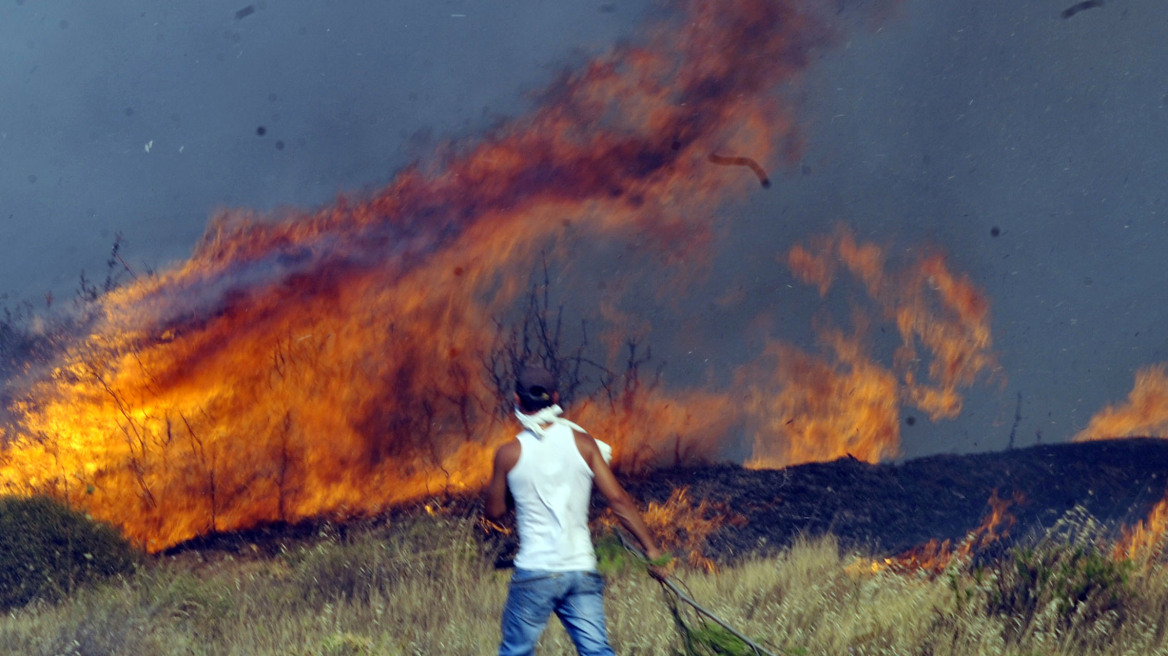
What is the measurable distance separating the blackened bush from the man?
4.92 meters

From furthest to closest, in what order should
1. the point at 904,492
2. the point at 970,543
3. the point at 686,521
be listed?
the point at 904,492
the point at 686,521
the point at 970,543

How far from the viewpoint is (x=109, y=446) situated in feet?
25.2

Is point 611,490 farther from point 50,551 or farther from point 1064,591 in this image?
point 50,551

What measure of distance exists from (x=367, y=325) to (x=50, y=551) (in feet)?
9.66

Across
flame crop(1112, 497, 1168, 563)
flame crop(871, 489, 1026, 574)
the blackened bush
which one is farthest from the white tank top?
the blackened bush

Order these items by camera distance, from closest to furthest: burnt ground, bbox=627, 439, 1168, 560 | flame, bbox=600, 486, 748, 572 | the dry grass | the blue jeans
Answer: the blue jeans → the dry grass → flame, bbox=600, 486, 748, 572 → burnt ground, bbox=627, 439, 1168, 560

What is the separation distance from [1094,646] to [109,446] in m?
7.10

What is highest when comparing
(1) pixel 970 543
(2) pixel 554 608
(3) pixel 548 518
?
(3) pixel 548 518

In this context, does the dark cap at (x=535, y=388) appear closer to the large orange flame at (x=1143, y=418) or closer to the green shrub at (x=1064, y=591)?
the green shrub at (x=1064, y=591)

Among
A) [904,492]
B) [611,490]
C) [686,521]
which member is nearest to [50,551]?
[686,521]

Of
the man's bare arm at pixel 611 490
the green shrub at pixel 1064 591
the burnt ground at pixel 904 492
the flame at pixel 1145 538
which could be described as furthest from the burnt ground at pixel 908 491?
→ the man's bare arm at pixel 611 490

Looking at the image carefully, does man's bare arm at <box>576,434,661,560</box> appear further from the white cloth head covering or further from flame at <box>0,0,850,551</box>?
flame at <box>0,0,850,551</box>

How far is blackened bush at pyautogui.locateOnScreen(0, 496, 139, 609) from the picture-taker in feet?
23.9

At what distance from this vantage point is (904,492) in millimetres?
8453
